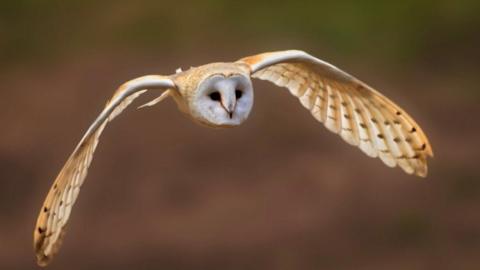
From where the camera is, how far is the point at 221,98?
12.0ft

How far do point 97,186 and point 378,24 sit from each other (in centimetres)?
170

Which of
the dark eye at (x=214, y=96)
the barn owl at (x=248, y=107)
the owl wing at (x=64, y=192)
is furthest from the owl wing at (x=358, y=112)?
the owl wing at (x=64, y=192)

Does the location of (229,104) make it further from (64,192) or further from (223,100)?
(64,192)

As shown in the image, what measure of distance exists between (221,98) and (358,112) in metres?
0.58

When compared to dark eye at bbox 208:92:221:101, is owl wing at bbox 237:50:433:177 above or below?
above

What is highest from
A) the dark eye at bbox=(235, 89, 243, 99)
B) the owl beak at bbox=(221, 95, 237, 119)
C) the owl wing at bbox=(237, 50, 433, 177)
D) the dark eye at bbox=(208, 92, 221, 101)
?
the owl wing at bbox=(237, 50, 433, 177)

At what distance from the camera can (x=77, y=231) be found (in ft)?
24.0

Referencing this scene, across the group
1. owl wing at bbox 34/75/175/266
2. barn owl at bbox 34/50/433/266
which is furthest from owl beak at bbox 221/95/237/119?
owl wing at bbox 34/75/175/266

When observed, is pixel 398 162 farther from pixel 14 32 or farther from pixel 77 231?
pixel 14 32

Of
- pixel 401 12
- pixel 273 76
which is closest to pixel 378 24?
pixel 401 12

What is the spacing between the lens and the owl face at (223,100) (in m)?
3.64

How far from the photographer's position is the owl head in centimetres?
364

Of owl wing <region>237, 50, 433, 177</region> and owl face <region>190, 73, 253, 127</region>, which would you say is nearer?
owl face <region>190, 73, 253, 127</region>

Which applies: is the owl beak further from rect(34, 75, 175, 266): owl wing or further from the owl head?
rect(34, 75, 175, 266): owl wing
